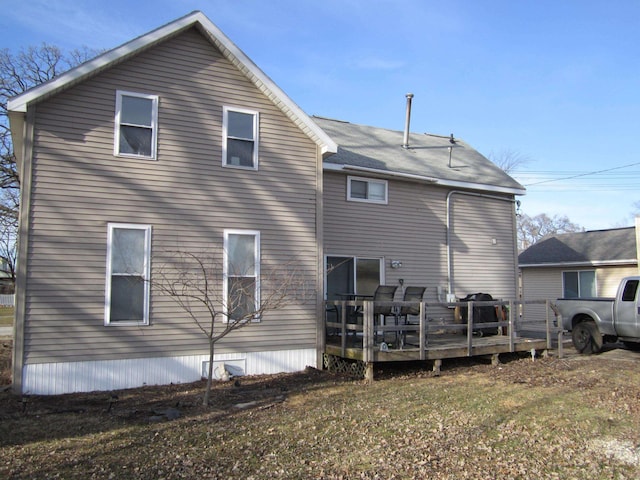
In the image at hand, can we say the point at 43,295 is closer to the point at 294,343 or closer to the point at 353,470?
the point at 294,343

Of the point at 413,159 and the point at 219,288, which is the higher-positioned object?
the point at 413,159

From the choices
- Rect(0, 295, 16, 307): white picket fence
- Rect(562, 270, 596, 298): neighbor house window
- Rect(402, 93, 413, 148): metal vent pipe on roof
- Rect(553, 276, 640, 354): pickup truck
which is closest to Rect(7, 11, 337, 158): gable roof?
Rect(402, 93, 413, 148): metal vent pipe on roof

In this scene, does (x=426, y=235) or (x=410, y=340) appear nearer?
(x=410, y=340)

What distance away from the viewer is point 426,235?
1362 cm

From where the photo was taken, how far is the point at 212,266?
974cm

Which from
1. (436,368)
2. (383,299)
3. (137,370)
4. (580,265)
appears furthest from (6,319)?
(580,265)

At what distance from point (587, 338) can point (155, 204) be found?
10264mm

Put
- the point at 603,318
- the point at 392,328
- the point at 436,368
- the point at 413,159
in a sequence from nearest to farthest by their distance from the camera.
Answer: the point at 392,328 < the point at 436,368 < the point at 603,318 < the point at 413,159

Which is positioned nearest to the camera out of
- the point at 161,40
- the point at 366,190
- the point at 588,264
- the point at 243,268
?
the point at 161,40

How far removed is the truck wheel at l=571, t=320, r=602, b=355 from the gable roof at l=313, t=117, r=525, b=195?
405cm

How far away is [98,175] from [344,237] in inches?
218

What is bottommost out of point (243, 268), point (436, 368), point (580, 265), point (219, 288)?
point (436, 368)

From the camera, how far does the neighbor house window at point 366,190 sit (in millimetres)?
12625

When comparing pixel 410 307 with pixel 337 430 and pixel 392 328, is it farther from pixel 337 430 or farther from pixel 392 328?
pixel 337 430
